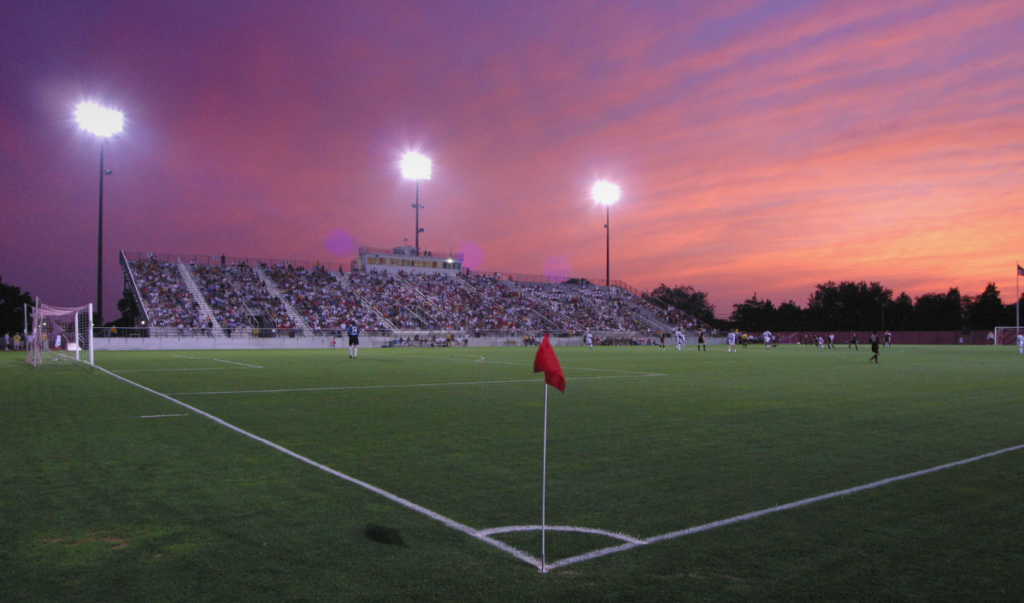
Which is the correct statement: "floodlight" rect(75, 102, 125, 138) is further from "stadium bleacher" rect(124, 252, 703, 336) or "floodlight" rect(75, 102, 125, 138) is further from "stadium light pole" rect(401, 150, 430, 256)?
"stadium light pole" rect(401, 150, 430, 256)

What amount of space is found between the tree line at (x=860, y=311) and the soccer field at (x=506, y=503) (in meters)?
87.8

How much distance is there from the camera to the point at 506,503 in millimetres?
5570

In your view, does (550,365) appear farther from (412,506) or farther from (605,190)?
(605,190)

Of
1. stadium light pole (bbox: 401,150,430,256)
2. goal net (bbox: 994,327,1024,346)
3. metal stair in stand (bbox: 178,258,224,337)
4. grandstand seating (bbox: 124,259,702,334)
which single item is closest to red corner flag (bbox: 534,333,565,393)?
metal stair in stand (bbox: 178,258,224,337)

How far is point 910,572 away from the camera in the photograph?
4.07 meters

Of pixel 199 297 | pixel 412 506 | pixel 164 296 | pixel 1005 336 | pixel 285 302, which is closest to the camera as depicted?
pixel 412 506

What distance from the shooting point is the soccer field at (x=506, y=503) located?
392 centimetres

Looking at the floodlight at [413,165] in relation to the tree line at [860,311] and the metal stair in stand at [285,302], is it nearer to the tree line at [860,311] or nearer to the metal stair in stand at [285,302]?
the metal stair in stand at [285,302]

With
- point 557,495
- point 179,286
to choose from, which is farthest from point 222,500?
point 179,286

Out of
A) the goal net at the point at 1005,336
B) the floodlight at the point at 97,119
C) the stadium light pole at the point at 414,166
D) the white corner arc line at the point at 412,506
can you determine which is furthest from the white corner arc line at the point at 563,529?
the goal net at the point at 1005,336

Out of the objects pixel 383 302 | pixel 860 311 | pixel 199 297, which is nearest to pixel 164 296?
pixel 199 297

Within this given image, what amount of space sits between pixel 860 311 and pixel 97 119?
106007 millimetres

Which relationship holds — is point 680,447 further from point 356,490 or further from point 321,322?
point 321,322

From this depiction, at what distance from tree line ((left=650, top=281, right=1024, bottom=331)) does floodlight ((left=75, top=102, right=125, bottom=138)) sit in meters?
73.5
